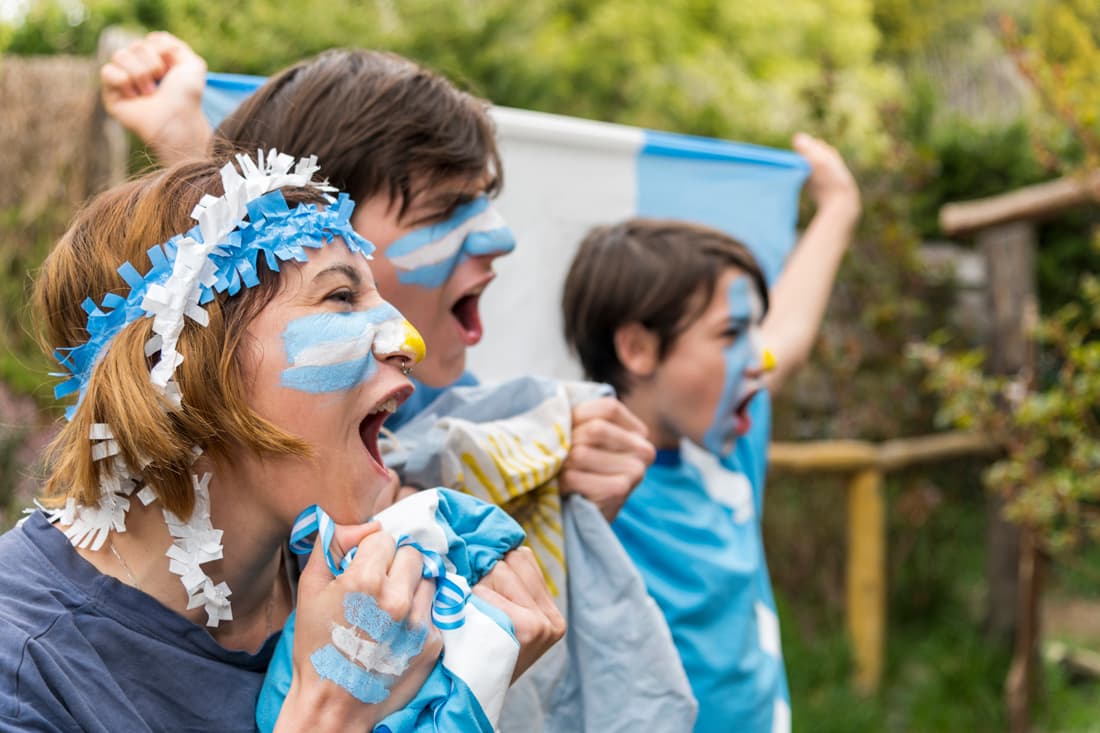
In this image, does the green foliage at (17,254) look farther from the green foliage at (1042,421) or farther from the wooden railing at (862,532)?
the green foliage at (1042,421)

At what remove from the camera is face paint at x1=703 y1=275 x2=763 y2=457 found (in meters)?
2.49

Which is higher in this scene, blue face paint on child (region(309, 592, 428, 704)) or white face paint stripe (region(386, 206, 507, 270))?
white face paint stripe (region(386, 206, 507, 270))

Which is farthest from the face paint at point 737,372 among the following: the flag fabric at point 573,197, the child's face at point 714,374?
the flag fabric at point 573,197

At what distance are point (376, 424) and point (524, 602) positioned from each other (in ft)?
1.05

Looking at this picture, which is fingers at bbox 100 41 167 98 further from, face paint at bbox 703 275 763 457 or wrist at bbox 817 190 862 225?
wrist at bbox 817 190 862 225

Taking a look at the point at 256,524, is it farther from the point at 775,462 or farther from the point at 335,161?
the point at 775,462

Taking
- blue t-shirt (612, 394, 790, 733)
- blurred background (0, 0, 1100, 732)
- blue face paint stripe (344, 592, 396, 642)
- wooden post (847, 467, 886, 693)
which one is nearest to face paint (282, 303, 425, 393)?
blue face paint stripe (344, 592, 396, 642)

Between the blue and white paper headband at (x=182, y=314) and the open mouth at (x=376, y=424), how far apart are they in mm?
224

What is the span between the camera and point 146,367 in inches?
56.1

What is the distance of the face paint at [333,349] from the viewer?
1.47m

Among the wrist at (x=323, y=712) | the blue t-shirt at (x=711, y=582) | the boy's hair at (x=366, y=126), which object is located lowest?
the blue t-shirt at (x=711, y=582)

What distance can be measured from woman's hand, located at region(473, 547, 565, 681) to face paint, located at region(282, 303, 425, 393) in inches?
13.0

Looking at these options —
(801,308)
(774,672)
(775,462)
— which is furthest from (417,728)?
(775,462)

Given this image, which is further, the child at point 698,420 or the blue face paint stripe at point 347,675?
the child at point 698,420
